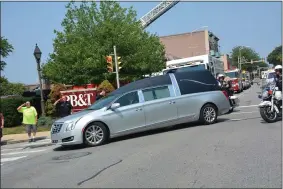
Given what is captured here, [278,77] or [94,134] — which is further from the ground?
[278,77]

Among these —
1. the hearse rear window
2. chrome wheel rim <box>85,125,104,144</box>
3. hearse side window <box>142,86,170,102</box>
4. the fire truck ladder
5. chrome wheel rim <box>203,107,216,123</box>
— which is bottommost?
chrome wheel rim <box>85,125,104,144</box>

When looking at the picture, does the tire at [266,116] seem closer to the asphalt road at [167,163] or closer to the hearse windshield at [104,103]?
the asphalt road at [167,163]

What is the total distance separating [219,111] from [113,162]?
252 inches

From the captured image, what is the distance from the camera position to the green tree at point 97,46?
28438 mm

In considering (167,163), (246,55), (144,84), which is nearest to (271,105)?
(144,84)

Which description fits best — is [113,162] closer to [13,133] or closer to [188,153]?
[188,153]

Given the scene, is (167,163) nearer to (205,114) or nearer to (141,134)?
(141,134)

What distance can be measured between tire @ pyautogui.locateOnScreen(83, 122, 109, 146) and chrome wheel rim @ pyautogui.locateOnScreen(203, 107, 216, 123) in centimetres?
351

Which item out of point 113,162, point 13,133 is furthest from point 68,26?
point 113,162

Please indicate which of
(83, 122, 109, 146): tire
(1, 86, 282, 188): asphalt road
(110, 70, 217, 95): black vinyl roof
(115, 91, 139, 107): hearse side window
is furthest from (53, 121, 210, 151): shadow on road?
(110, 70, 217, 95): black vinyl roof

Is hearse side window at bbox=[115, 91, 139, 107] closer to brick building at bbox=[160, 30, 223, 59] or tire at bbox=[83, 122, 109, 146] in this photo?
tire at bbox=[83, 122, 109, 146]

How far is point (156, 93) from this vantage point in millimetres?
12219

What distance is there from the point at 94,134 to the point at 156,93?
250cm

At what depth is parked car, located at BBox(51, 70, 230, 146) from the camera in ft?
34.9
